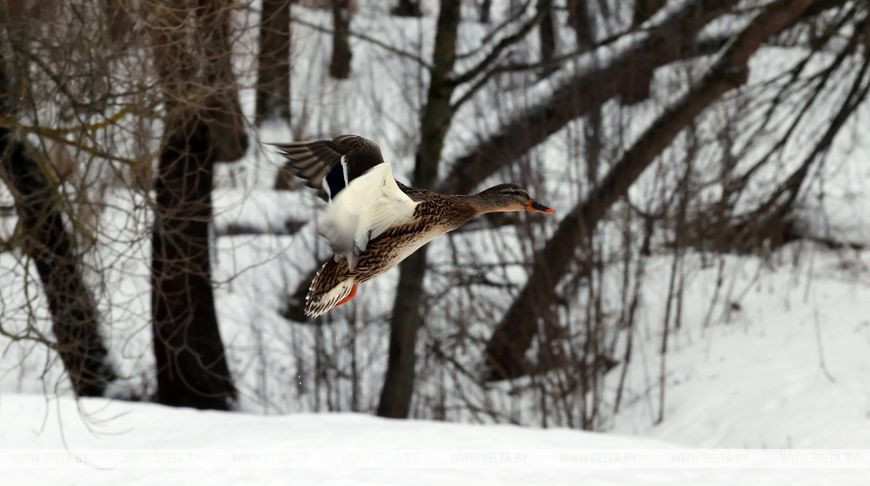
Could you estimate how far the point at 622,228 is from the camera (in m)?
11.3

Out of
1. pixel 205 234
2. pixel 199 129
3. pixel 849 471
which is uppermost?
pixel 199 129

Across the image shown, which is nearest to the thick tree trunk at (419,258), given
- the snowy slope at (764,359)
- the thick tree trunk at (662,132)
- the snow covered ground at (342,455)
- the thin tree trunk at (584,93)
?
the thin tree trunk at (584,93)

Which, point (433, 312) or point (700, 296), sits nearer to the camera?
point (433, 312)

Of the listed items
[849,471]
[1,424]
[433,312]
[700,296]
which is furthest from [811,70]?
[1,424]

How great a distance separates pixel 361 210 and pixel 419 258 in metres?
7.32

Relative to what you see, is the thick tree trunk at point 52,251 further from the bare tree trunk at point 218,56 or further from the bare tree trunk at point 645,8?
the bare tree trunk at point 645,8

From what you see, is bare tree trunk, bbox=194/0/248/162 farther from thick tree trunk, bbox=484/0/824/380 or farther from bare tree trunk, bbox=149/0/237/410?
thick tree trunk, bbox=484/0/824/380

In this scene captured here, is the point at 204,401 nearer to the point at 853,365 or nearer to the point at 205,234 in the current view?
the point at 205,234

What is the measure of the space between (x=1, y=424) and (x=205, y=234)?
2162 mm

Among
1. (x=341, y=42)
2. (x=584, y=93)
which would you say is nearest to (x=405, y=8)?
(x=341, y=42)

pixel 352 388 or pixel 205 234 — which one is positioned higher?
pixel 205 234

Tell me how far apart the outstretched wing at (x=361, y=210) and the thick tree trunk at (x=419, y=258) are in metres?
6.60

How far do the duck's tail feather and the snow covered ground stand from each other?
3507 millimetres

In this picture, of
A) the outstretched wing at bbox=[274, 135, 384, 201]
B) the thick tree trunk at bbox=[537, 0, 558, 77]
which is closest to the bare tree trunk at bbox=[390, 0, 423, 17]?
the thick tree trunk at bbox=[537, 0, 558, 77]
